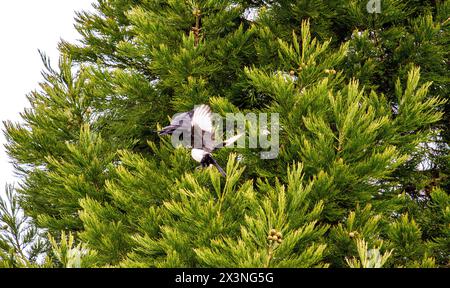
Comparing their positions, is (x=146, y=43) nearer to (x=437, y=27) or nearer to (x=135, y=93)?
(x=135, y=93)

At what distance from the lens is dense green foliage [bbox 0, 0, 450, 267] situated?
2.15 metres

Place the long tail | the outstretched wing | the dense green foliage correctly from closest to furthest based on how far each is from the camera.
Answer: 1. the dense green foliage
2. the long tail
3. the outstretched wing

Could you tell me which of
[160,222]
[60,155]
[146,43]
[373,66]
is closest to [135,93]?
[146,43]

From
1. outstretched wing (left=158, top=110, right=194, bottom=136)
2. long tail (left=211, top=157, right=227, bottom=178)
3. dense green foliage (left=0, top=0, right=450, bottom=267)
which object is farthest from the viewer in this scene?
outstretched wing (left=158, top=110, right=194, bottom=136)

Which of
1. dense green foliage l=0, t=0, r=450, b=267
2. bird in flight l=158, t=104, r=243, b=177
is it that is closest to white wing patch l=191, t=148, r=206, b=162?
bird in flight l=158, t=104, r=243, b=177

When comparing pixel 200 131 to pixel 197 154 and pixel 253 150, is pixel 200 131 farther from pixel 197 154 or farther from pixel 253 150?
pixel 253 150

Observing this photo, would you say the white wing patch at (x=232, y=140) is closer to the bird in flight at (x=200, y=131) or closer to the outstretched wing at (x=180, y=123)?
the bird in flight at (x=200, y=131)

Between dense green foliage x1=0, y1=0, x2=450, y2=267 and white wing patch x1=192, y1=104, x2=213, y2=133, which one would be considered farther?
white wing patch x1=192, y1=104, x2=213, y2=133

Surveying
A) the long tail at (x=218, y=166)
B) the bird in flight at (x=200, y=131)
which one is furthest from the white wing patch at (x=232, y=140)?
the long tail at (x=218, y=166)

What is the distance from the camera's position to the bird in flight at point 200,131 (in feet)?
8.34

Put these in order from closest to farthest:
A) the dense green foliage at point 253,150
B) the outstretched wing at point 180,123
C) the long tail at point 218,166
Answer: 1. the dense green foliage at point 253,150
2. the long tail at point 218,166
3. the outstretched wing at point 180,123

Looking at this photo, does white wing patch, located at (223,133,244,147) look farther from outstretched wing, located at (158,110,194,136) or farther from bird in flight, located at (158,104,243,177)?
outstretched wing, located at (158,110,194,136)

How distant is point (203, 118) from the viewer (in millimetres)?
2545

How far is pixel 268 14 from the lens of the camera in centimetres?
316
